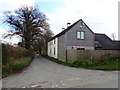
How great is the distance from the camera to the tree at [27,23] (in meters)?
47.7

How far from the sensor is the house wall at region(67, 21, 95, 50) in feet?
105

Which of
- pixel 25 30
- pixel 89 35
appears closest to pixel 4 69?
pixel 89 35

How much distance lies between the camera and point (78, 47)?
1277 inches

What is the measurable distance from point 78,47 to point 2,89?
980 inches

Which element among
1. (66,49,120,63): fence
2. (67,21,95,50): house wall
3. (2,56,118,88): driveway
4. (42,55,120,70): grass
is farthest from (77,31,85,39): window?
(2,56,118,88): driveway

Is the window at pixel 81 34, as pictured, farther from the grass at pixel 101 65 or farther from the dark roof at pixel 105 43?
the grass at pixel 101 65

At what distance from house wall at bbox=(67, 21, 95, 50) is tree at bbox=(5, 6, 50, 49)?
18.3 m

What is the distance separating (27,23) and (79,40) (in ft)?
66.4

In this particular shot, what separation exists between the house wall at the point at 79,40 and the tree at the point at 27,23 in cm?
1832

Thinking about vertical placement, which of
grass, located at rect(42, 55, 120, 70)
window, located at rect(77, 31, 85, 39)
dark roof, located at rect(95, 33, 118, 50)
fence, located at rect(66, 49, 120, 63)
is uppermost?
window, located at rect(77, 31, 85, 39)

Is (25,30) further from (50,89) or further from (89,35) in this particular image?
(50,89)

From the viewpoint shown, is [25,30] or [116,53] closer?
[116,53]

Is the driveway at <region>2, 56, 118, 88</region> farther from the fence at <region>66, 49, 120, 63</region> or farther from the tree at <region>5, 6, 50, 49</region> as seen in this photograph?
the tree at <region>5, 6, 50, 49</region>

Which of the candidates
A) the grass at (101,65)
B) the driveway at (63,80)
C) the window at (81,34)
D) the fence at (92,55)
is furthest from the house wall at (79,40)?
the driveway at (63,80)
